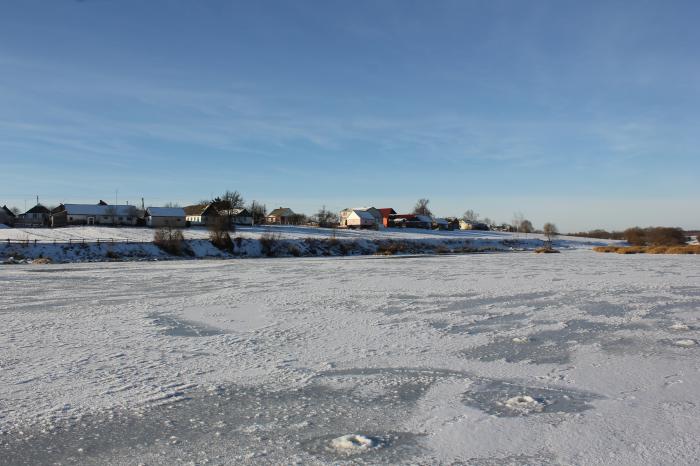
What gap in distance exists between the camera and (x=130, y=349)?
25.7 ft

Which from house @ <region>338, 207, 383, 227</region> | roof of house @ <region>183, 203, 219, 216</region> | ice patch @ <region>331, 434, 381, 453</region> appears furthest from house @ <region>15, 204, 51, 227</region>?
ice patch @ <region>331, 434, 381, 453</region>

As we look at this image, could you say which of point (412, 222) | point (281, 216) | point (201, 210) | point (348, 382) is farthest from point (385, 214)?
point (348, 382)

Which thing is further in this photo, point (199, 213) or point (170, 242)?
point (199, 213)

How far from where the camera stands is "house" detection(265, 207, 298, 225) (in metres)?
107

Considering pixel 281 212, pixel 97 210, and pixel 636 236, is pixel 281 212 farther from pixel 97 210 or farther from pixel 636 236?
pixel 636 236

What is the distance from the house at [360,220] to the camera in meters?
89.9

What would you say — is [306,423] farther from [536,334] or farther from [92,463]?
[536,334]

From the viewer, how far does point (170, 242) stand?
42719 mm

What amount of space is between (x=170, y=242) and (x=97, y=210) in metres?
35.0

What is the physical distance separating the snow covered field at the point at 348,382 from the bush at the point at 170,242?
2957 centimetres

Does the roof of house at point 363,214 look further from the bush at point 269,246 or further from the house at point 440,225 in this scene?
the bush at point 269,246

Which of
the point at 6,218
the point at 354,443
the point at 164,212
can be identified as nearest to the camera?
the point at 354,443

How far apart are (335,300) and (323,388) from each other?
716 cm

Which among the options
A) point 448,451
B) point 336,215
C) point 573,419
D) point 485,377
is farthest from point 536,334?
point 336,215
